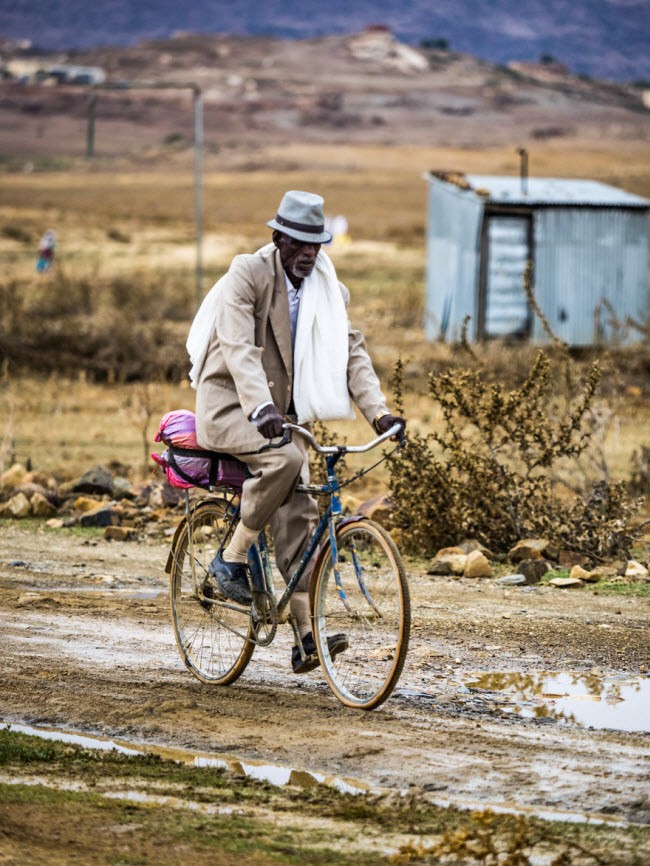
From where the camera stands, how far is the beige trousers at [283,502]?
552cm

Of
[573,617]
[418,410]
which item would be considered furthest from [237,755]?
[418,410]

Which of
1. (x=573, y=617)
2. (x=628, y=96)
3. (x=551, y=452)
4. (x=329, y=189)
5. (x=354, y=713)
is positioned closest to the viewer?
(x=354, y=713)

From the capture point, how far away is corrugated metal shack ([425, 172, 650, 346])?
21.7 metres

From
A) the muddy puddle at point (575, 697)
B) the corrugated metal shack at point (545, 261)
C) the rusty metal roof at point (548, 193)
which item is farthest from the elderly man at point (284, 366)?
the rusty metal roof at point (548, 193)

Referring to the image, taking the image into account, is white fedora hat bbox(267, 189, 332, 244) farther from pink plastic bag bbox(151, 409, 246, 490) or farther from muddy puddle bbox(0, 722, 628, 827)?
muddy puddle bbox(0, 722, 628, 827)

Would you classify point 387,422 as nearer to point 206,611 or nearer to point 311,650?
point 311,650

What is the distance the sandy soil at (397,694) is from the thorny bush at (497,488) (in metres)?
0.84

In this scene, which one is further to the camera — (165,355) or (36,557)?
(165,355)

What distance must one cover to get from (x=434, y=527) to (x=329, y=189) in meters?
74.9

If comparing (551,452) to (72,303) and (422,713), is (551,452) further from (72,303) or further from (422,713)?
(72,303)

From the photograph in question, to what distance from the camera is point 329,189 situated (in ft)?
272

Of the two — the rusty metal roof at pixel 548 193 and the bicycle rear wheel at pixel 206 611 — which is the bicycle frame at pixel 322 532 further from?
the rusty metal roof at pixel 548 193

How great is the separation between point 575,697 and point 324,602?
112 centimetres

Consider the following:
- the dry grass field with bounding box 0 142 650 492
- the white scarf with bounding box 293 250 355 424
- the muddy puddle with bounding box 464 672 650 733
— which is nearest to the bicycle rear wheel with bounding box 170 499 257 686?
the white scarf with bounding box 293 250 355 424
